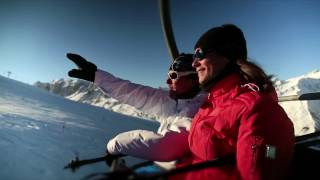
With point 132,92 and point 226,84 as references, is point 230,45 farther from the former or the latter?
point 132,92

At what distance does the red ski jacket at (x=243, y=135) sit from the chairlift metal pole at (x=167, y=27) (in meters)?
1.08

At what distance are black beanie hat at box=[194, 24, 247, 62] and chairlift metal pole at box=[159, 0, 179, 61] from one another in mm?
754

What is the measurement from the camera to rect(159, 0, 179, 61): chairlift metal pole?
277 centimetres

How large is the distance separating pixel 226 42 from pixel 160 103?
84cm

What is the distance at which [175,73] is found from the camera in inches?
102

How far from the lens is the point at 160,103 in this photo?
8.73 feet

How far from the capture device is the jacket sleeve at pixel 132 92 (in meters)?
2.69

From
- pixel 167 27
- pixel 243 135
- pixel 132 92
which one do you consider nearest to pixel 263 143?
pixel 243 135

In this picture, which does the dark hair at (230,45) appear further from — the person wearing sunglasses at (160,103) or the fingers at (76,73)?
the fingers at (76,73)

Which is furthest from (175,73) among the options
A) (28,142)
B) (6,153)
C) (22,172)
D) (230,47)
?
(28,142)

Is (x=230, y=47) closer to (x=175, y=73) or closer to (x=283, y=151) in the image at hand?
(x=175, y=73)

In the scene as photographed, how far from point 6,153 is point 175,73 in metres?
9.60

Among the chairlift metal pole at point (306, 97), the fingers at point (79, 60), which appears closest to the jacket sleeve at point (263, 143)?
the chairlift metal pole at point (306, 97)

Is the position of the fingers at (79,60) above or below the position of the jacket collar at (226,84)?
above
